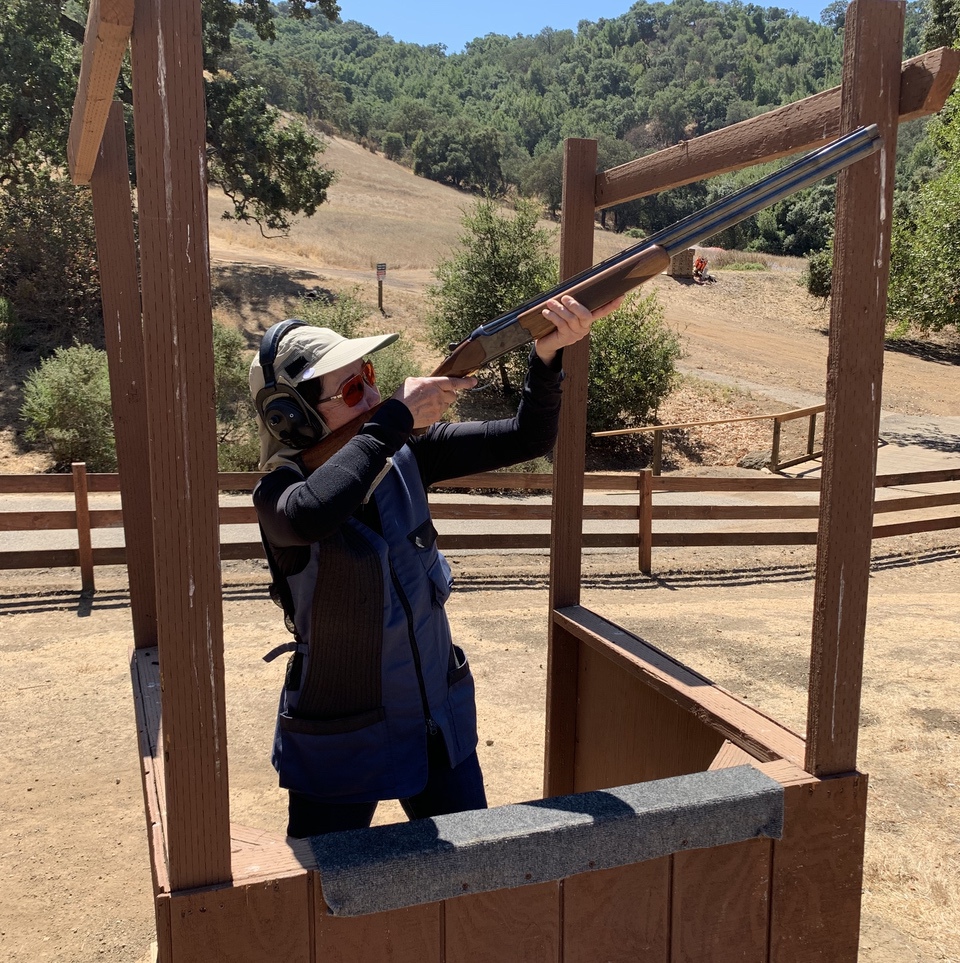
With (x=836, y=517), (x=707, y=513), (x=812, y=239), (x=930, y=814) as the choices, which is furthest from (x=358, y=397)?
(x=812, y=239)

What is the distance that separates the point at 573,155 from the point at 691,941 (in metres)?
2.37

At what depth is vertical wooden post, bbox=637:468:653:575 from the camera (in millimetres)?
8430

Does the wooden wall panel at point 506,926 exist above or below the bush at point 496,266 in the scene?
below

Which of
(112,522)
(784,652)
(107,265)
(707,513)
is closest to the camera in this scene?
(107,265)

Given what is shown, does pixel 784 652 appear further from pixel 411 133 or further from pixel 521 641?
pixel 411 133

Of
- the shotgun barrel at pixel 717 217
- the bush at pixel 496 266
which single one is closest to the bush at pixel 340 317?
the bush at pixel 496 266

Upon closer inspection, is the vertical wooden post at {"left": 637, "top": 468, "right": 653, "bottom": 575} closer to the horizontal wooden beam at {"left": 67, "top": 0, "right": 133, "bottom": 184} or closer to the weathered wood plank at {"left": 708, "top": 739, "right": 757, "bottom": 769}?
the weathered wood plank at {"left": 708, "top": 739, "right": 757, "bottom": 769}

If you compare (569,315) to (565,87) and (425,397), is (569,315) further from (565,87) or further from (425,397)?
(565,87)

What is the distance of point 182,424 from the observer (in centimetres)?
157

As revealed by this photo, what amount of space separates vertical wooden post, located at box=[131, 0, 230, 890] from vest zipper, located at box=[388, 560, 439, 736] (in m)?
0.47

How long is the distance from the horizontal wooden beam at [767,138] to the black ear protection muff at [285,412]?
1.27m

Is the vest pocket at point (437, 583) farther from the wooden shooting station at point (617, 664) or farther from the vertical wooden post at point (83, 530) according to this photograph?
the vertical wooden post at point (83, 530)

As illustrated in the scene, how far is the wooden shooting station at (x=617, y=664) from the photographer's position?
152cm

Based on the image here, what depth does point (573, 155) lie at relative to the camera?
305cm
